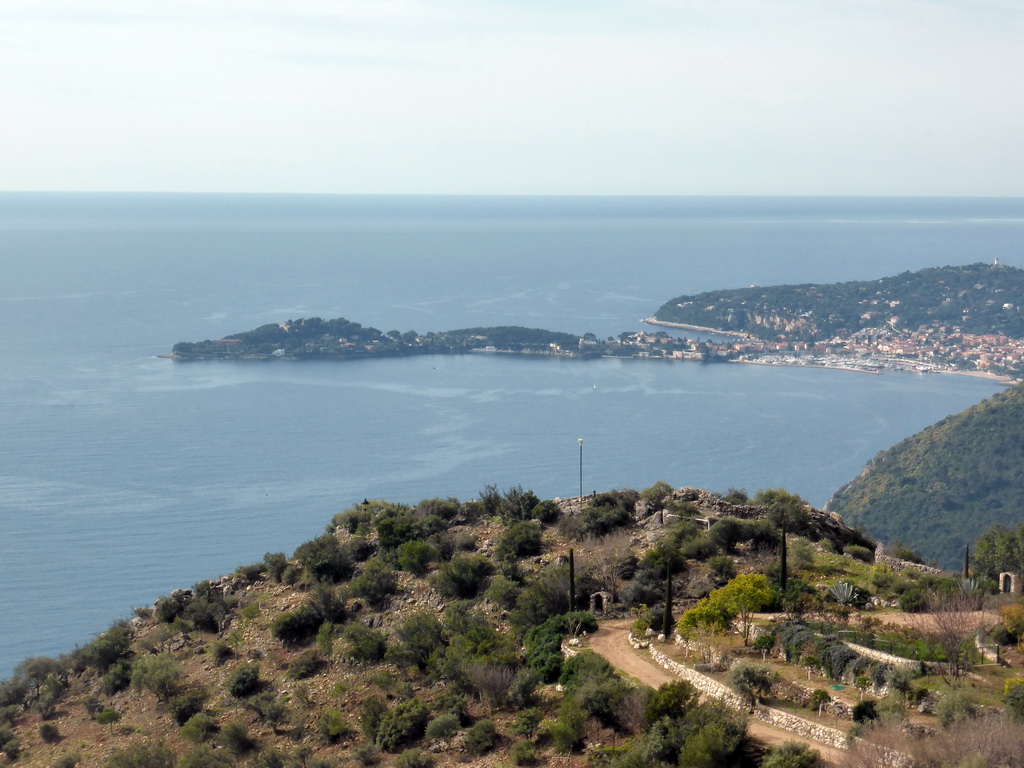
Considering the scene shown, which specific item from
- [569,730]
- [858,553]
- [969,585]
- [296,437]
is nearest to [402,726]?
[569,730]

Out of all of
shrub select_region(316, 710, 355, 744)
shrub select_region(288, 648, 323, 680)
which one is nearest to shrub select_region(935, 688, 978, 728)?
shrub select_region(316, 710, 355, 744)

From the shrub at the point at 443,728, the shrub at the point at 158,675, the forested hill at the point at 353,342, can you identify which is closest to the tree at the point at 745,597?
the shrub at the point at 443,728

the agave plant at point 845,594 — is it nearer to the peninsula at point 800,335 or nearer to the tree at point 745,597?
the tree at point 745,597

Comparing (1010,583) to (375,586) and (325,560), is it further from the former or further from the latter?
(325,560)

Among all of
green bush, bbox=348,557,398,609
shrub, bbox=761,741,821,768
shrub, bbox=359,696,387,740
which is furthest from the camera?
green bush, bbox=348,557,398,609

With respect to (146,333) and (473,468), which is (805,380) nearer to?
(473,468)

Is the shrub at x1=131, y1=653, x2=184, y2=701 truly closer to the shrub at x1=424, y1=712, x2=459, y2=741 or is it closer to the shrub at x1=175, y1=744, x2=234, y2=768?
the shrub at x1=175, y1=744, x2=234, y2=768

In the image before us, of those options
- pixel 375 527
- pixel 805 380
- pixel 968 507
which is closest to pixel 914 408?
pixel 805 380
